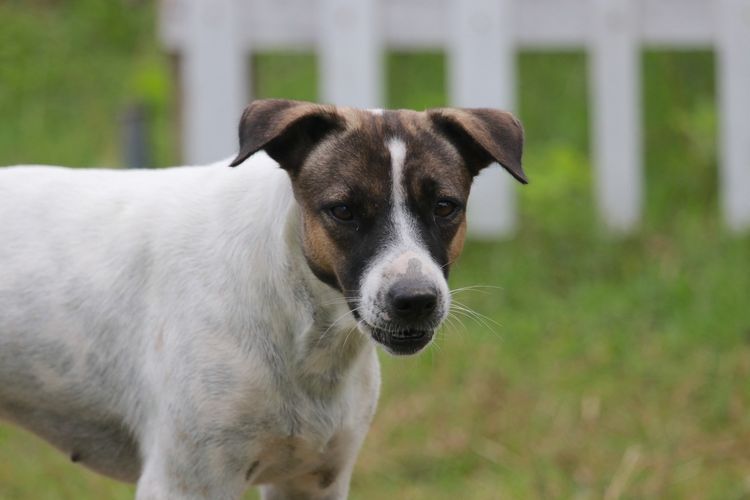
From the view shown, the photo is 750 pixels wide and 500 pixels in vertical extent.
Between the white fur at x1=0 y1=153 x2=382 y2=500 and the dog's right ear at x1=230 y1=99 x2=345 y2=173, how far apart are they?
0.41 feet

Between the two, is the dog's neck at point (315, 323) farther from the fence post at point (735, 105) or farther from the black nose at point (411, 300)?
the fence post at point (735, 105)

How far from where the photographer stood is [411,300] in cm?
334

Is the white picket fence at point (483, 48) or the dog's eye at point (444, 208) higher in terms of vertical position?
the white picket fence at point (483, 48)

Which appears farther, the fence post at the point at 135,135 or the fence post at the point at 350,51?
the fence post at the point at 135,135

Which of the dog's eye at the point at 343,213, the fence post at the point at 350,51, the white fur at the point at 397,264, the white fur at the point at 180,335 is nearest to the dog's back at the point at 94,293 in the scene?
the white fur at the point at 180,335

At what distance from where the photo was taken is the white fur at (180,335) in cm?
360

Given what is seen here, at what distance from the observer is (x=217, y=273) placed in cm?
370

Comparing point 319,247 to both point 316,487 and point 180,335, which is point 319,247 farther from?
point 316,487

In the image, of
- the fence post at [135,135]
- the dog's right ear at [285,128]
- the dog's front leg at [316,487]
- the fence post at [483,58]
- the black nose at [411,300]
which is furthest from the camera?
the fence post at [135,135]

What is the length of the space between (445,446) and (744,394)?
1.36 metres

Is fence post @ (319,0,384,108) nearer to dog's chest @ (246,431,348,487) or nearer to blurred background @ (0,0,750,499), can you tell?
blurred background @ (0,0,750,499)

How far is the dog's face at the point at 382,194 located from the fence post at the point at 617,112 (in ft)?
12.2

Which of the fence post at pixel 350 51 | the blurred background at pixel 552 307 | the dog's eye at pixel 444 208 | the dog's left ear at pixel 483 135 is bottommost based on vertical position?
the blurred background at pixel 552 307

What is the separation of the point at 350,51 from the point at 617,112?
1481 mm
